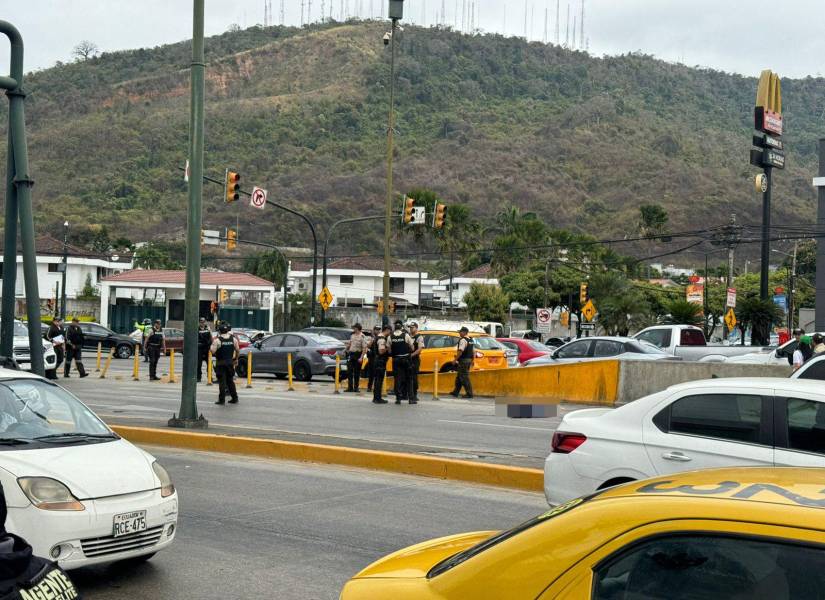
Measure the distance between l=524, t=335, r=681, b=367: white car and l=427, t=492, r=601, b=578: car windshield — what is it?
2109 cm

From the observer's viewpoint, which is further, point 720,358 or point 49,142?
point 49,142

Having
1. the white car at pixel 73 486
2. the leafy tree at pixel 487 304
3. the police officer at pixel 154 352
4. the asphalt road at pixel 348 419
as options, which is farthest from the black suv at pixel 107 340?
the white car at pixel 73 486

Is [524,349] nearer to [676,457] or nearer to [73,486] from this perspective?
[676,457]

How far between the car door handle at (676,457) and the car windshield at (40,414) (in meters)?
4.30

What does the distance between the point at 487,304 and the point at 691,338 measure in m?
48.5

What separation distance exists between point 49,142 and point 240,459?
151 m

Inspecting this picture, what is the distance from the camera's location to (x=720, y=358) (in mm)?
25125

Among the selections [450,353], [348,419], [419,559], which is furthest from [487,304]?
[419,559]

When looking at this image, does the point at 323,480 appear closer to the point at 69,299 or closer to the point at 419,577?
the point at 419,577

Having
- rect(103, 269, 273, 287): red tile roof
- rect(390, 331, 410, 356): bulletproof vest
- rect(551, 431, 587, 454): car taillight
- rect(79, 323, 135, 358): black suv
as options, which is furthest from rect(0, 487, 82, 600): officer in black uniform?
rect(103, 269, 273, 287): red tile roof

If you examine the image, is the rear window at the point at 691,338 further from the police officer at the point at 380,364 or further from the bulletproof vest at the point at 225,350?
the bulletproof vest at the point at 225,350

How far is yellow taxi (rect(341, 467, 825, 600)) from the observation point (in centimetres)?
278

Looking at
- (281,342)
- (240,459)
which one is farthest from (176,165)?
(240,459)

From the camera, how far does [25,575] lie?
377cm
